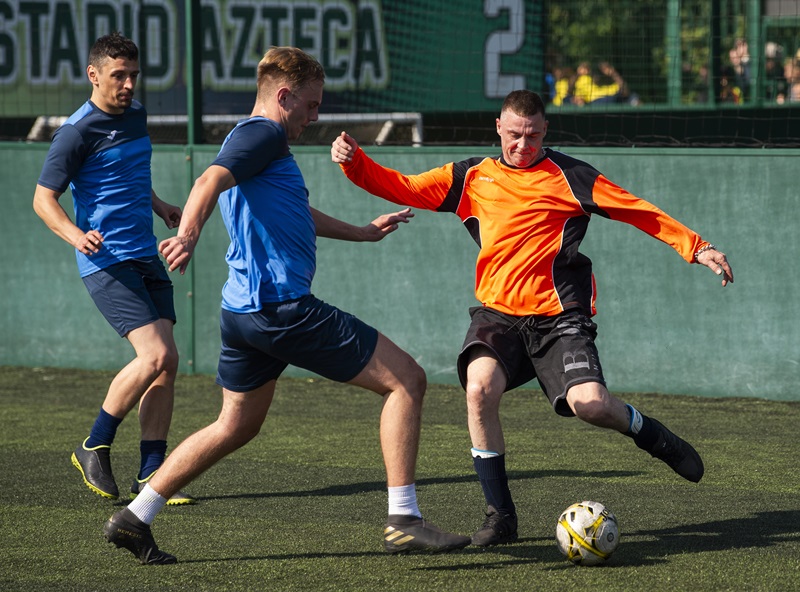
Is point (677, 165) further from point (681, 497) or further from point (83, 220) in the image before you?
point (83, 220)

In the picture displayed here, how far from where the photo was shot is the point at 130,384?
6.55 m

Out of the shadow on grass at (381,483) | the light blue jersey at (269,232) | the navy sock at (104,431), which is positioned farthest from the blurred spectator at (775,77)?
the light blue jersey at (269,232)

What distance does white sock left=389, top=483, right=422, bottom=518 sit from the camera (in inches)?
202

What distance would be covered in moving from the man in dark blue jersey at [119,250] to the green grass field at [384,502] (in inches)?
13.7

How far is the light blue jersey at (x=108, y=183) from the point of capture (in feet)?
21.8

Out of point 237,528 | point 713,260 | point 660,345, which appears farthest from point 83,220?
point 660,345

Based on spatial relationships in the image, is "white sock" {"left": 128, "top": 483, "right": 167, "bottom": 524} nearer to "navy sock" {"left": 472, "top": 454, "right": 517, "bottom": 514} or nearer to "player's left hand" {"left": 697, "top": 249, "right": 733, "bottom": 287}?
"navy sock" {"left": 472, "top": 454, "right": 517, "bottom": 514}

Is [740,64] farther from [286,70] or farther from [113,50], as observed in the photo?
[286,70]

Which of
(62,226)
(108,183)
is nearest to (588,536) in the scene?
(62,226)

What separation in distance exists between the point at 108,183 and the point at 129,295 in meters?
0.61

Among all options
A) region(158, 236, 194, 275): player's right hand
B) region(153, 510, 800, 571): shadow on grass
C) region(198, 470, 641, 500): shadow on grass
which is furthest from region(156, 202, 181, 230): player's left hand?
region(158, 236, 194, 275): player's right hand

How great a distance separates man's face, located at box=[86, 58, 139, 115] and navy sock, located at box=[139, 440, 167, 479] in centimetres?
174

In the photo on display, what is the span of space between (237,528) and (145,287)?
1.50 m

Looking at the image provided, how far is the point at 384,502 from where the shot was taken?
6.43m
